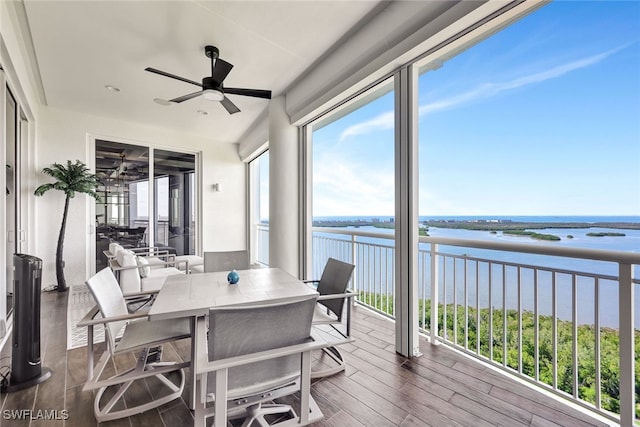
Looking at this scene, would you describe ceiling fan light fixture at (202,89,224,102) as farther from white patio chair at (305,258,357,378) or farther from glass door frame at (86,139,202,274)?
glass door frame at (86,139,202,274)

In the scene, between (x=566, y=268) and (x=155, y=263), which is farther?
(x=155, y=263)

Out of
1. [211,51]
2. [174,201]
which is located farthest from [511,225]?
[174,201]

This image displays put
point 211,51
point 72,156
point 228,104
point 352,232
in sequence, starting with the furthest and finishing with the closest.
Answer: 1. point 72,156
2. point 352,232
3. point 228,104
4. point 211,51

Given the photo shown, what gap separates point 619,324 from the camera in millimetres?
1505

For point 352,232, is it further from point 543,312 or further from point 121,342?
point 121,342

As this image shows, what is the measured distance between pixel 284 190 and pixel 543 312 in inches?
118

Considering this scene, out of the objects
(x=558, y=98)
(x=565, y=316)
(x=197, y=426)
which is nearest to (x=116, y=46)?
(x=197, y=426)

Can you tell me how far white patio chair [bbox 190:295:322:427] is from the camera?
1.10 m

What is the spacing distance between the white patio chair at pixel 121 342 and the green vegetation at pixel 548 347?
2.17m

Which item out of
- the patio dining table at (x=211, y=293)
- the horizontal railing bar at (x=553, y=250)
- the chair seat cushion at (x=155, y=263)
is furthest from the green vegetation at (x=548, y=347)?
the chair seat cushion at (x=155, y=263)

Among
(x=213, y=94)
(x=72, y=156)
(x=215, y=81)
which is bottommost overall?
(x=72, y=156)

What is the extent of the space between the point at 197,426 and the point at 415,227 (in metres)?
1.91

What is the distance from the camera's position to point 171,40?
2.66 m

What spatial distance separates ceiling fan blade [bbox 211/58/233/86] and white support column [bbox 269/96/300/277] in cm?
126
